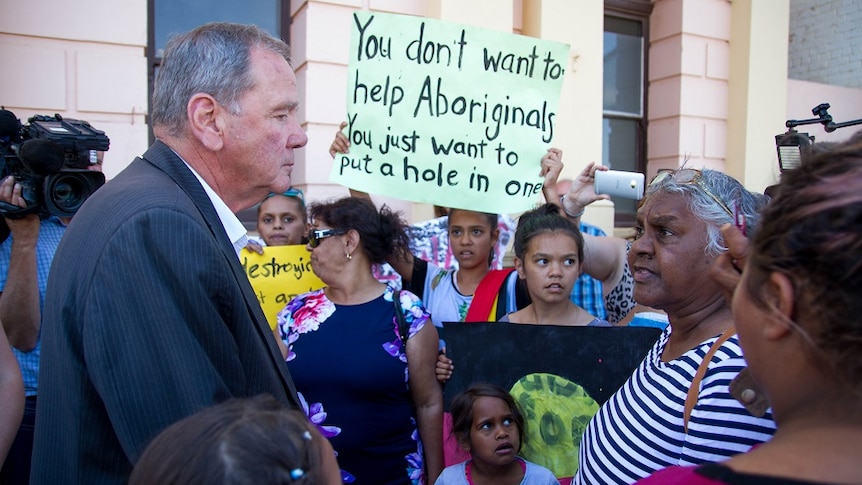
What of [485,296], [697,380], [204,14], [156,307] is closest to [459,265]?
[485,296]

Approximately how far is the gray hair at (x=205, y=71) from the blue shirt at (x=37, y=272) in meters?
1.39

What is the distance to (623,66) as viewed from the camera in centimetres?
683

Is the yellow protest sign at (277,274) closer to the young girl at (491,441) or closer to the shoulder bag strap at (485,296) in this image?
the shoulder bag strap at (485,296)

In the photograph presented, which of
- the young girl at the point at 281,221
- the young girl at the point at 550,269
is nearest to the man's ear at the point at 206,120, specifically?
the young girl at the point at 550,269

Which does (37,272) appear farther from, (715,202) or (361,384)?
(715,202)

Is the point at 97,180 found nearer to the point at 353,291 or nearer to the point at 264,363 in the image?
the point at 353,291

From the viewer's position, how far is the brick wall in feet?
25.2

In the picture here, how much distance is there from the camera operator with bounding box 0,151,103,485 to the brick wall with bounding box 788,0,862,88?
830 centimetres

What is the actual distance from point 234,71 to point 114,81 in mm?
3168

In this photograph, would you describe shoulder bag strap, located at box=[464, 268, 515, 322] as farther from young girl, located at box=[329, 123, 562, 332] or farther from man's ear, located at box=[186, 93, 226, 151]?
man's ear, located at box=[186, 93, 226, 151]

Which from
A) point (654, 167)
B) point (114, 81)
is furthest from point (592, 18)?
point (114, 81)

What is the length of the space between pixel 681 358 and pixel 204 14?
4394mm

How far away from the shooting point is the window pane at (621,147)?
Result: 6.75m

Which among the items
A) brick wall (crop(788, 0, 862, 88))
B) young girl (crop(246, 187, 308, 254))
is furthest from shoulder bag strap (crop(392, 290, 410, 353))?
brick wall (crop(788, 0, 862, 88))
